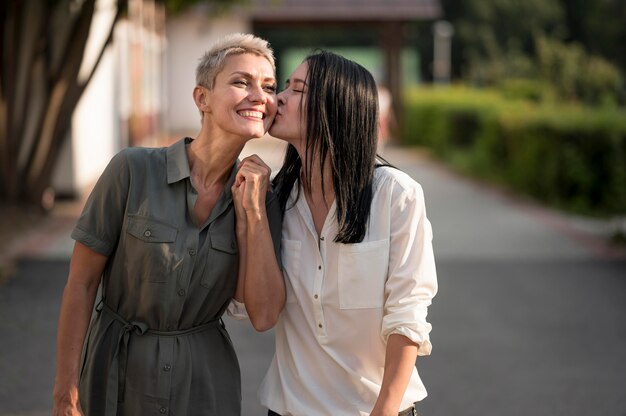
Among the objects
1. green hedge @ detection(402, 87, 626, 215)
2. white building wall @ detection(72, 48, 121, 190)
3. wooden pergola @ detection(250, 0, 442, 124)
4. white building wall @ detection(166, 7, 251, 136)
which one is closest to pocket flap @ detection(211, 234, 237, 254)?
green hedge @ detection(402, 87, 626, 215)

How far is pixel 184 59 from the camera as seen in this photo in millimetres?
30797

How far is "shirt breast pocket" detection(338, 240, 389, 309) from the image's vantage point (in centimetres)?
267

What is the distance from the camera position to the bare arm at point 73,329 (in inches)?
107

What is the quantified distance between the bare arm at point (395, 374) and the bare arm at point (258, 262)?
33 centimetres

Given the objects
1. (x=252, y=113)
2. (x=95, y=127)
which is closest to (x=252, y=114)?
(x=252, y=113)

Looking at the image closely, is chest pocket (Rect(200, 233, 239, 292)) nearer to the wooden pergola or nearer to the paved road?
the paved road

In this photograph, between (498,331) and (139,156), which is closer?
(139,156)

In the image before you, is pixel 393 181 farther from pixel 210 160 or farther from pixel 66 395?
pixel 66 395

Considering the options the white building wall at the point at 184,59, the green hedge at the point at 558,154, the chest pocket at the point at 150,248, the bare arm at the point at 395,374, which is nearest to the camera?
the bare arm at the point at 395,374

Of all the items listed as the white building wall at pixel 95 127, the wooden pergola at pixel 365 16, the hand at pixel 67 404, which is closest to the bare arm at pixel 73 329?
the hand at pixel 67 404

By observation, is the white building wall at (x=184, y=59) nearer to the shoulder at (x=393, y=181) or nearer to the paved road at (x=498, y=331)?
the paved road at (x=498, y=331)

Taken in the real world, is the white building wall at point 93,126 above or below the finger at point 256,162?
below

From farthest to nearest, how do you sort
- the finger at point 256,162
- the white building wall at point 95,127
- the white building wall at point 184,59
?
the white building wall at point 184,59
the white building wall at point 95,127
the finger at point 256,162

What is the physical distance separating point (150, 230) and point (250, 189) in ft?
0.90
